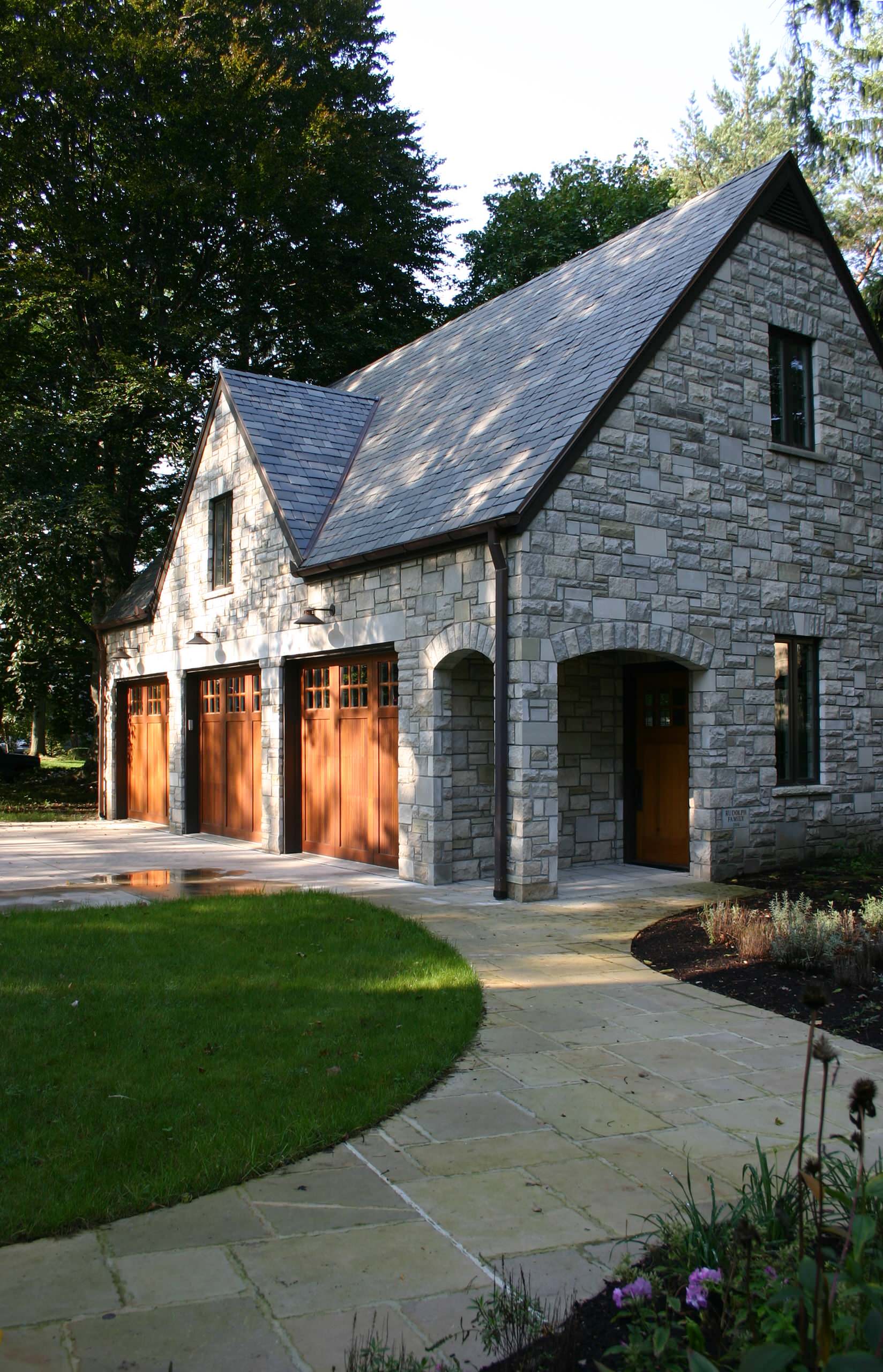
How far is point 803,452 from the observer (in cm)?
1236

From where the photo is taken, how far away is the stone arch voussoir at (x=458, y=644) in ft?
32.8

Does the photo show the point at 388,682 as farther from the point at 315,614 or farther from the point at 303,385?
the point at 303,385

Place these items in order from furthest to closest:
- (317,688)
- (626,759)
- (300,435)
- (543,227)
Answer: (543,227) < (300,435) < (317,688) < (626,759)

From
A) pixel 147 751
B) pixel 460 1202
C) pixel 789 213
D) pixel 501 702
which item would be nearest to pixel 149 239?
pixel 147 751

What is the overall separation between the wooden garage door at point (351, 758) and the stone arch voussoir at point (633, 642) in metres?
2.42

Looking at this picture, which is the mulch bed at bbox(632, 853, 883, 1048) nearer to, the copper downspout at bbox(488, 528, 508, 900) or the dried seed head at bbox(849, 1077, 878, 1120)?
the copper downspout at bbox(488, 528, 508, 900)

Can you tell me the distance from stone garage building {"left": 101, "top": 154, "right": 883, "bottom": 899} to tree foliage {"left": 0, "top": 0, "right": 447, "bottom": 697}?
23.2 feet

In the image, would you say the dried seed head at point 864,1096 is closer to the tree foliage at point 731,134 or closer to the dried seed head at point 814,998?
the dried seed head at point 814,998

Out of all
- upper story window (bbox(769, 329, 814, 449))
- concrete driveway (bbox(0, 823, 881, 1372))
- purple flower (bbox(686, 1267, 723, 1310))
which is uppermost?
upper story window (bbox(769, 329, 814, 449))

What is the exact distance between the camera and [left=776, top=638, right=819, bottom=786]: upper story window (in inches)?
475

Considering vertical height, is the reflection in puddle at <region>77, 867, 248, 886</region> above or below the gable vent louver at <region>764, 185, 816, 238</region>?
below

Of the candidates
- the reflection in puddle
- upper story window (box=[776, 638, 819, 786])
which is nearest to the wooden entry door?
upper story window (box=[776, 638, 819, 786])

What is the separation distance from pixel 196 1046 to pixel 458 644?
576 cm

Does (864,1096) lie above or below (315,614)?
A: below
